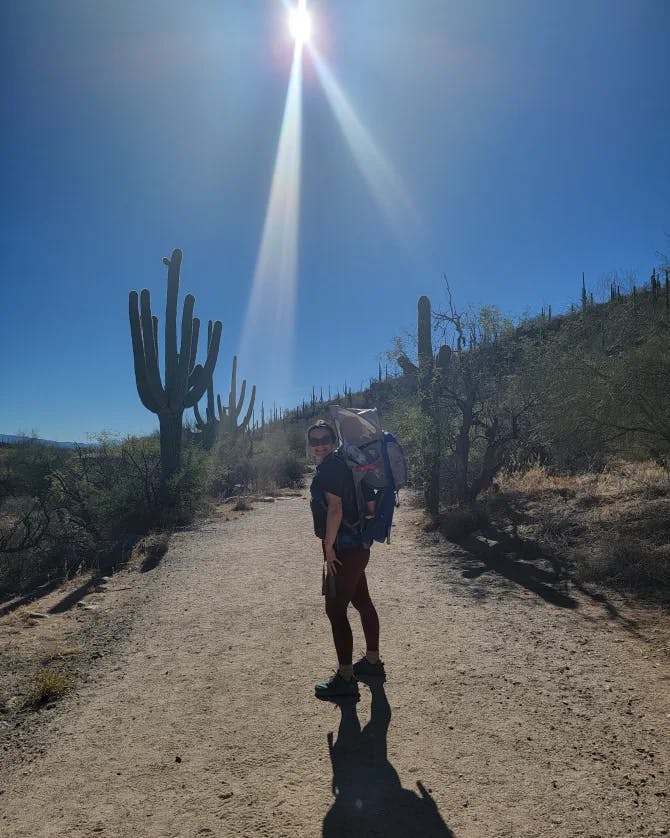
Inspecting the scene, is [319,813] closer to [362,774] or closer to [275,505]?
[362,774]

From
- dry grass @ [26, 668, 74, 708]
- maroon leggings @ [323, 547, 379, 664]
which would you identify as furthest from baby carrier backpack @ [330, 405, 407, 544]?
dry grass @ [26, 668, 74, 708]

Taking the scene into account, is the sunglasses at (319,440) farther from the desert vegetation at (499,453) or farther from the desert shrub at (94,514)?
the desert shrub at (94,514)

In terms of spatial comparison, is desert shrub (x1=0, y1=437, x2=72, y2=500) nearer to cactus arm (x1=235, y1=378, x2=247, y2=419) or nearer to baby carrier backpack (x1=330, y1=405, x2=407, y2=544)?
cactus arm (x1=235, y1=378, x2=247, y2=419)

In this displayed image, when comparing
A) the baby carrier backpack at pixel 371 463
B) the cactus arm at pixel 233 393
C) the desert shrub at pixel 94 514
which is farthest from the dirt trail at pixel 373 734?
the cactus arm at pixel 233 393

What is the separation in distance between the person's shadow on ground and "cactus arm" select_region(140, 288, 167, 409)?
1054 cm

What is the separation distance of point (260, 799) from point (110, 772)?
0.88 m

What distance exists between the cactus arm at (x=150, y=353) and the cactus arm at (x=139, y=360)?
81 millimetres

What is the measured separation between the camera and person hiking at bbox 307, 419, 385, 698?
10.0 ft

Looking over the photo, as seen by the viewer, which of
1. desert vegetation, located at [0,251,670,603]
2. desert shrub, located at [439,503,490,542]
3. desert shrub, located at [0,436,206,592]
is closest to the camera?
desert vegetation, located at [0,251,670,603]

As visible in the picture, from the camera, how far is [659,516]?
20.7 feet

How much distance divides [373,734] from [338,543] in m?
1.06

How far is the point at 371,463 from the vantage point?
10.4 feet

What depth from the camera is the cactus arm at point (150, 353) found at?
40.2ft

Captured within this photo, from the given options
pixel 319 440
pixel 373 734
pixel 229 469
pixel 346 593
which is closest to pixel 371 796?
pixel 373 734
